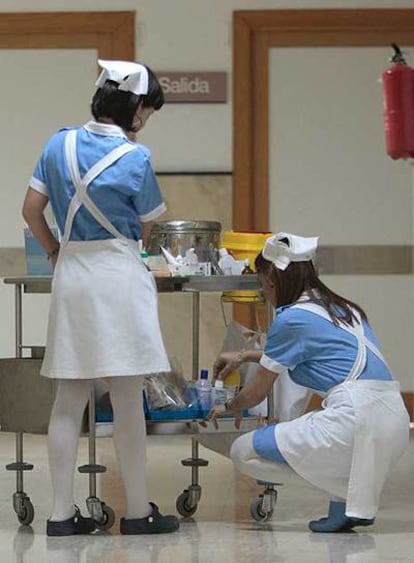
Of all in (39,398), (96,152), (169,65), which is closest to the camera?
(96,152)

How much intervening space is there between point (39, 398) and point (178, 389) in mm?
450

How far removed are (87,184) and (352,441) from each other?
1070 mm

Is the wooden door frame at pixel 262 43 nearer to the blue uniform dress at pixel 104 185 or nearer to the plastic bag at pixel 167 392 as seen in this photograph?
the plastic bag at pixel 167 392

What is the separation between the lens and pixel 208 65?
7.23 metres

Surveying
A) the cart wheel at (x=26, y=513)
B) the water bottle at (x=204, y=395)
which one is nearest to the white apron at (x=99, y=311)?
the water bottle at (x=204, y=395)

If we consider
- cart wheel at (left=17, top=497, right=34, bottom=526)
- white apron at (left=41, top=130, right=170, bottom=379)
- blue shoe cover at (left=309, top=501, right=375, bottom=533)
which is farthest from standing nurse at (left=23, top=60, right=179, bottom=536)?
blue shoe cover at (left=309, top=501, right=375, bottom=533)

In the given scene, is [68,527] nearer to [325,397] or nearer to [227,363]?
[227,363]

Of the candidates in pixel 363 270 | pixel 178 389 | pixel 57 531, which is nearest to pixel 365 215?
pixel 363 270

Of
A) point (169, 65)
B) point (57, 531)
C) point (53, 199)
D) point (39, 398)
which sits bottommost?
point (57, 531)

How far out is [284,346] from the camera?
152 inches

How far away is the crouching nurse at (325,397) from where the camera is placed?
380 centimetres

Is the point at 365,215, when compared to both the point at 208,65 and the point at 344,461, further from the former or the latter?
the point at 344,461

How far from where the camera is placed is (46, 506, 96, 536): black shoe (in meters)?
3.86

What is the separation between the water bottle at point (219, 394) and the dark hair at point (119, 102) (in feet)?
2.99
